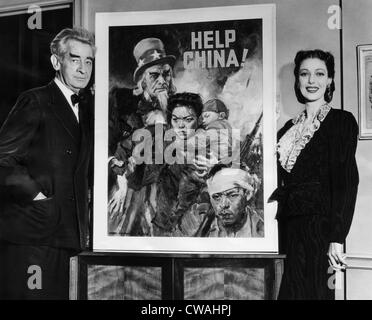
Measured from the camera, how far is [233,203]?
143 cm

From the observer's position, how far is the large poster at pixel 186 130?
1.42m

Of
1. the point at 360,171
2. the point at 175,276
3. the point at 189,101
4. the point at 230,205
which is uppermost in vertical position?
the point at 189,101

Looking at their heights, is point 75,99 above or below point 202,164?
above

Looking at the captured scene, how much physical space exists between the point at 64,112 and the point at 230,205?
0.63 m

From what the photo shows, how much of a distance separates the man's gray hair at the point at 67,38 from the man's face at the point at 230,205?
636mm

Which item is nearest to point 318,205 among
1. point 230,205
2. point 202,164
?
point 230,205

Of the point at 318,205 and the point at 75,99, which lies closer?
the point at 318,205

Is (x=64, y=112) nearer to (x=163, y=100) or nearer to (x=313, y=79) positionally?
(x=163, y=100)

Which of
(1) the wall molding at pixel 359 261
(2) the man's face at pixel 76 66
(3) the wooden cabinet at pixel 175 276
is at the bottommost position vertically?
(3) the wooden cabinet at pixel 175 276

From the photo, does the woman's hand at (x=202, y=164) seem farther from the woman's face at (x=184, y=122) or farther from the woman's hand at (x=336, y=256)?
the woman's hand at (x=336, y=256)

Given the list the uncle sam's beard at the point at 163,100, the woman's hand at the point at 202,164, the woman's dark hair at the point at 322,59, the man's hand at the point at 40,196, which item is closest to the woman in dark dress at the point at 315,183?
the woman's dark hair at the point at 322,59

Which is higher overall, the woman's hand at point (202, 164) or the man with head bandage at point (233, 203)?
the woman's hand at point (202, 164)
